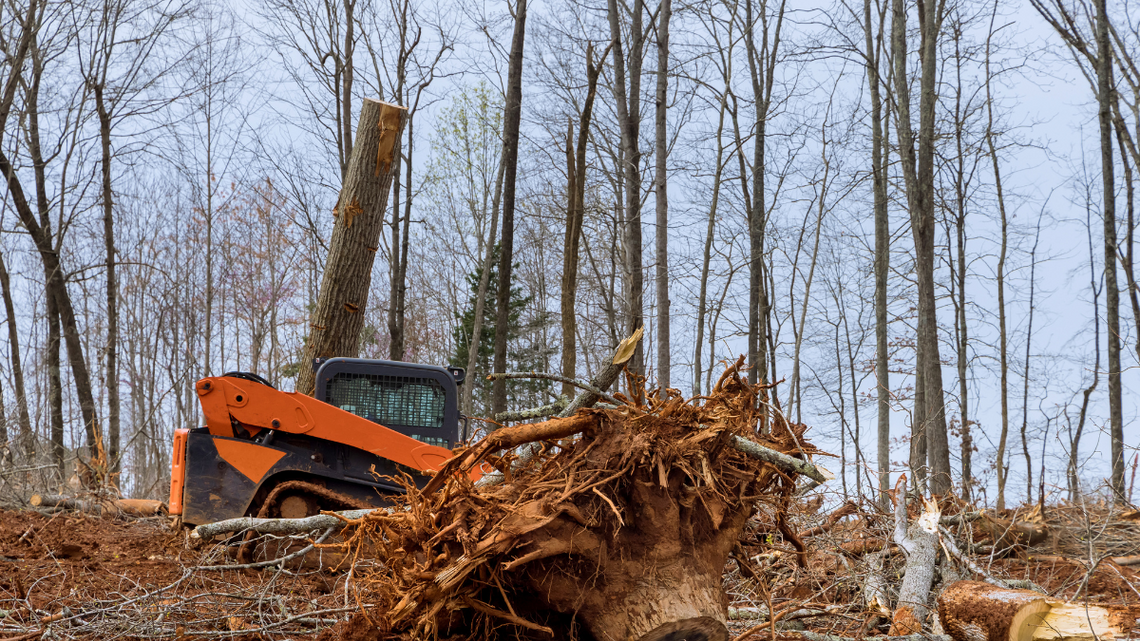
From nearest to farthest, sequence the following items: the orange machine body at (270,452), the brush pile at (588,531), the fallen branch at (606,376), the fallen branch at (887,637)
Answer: the brush pile at (588,531)
the fallen branch at (606,376)
the fallen branch at (887,637)
the orange machine body at (270,452)

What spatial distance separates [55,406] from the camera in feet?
46.2

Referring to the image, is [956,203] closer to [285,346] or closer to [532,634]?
[532,634]

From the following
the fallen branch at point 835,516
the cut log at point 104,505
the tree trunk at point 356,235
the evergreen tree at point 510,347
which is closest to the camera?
the fallen branch at point 835,516

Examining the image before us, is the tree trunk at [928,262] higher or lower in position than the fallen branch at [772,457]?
higher

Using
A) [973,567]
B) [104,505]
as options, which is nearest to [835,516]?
[973,567]

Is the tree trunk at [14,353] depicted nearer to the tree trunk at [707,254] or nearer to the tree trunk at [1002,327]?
the tree trunk at [707,254]

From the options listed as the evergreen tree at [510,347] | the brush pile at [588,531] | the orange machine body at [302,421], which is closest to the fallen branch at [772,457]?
the brush pile at [588,531]

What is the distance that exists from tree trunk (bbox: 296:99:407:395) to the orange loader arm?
8.14ft

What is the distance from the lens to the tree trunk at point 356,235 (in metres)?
9.36

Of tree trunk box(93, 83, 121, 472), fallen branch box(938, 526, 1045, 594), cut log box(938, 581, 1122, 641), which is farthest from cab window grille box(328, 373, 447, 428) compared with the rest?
tree trunk box(93, 83, 121, 472)

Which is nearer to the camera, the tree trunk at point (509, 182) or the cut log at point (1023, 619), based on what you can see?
the cut log at point (1023, 619)

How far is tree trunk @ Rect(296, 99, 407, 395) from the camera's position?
936cm

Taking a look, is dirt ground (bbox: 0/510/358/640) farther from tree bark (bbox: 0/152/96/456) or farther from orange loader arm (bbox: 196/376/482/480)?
tree bark (bbox: 0/152/96/456)

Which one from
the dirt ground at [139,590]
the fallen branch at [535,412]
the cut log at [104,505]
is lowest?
the dirt ground at [139,590]
